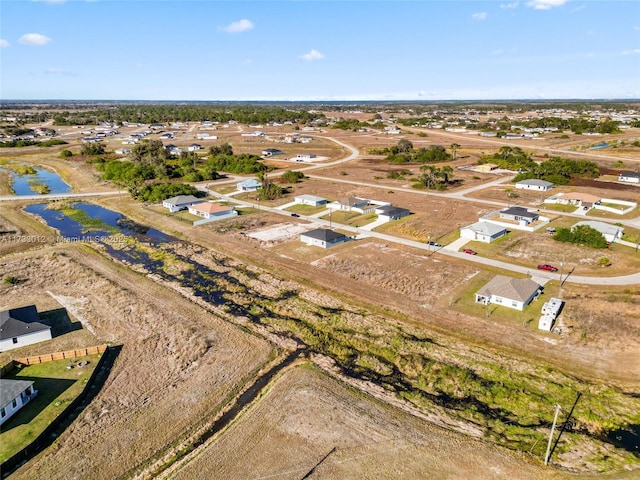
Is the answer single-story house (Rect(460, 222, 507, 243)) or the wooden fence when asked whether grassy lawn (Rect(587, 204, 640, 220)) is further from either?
the wooden fence

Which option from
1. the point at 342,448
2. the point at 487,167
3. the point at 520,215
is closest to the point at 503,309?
the point at 342,448

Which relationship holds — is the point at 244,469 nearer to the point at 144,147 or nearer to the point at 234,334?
the point at 234,334

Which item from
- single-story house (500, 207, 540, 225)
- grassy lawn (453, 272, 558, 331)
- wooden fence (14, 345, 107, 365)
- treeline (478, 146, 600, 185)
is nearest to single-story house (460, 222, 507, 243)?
single-story house (500, 207, 540, 225)

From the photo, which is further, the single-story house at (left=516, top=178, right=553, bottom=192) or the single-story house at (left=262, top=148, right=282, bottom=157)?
the single-story house at (left=262, top=148, right=282, bottom=157)

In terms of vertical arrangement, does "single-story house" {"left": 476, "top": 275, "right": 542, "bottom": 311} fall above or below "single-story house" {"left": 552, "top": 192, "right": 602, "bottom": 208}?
below

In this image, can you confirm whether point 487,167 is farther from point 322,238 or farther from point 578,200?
point 322,238

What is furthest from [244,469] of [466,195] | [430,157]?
[430,157]

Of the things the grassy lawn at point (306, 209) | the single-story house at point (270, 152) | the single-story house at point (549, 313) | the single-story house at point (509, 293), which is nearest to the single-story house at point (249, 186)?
the grassy lawn at point (306, 209)
